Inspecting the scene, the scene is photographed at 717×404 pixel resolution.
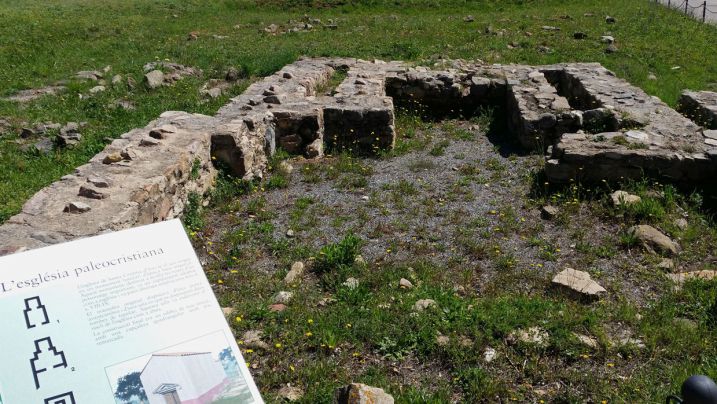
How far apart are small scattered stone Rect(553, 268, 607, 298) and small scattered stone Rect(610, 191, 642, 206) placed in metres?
1.81

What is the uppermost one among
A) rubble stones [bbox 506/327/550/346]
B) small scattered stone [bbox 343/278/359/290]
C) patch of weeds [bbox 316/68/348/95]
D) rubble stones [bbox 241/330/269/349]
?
rubble stones [bbox 506/327/550/346]

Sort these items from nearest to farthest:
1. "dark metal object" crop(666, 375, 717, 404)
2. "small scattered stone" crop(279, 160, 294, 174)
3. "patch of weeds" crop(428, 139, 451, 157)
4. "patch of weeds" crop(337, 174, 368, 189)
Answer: "dark metal object" crop(666, 375, 717, 404) < "patch of weeds" crop(337, 174, 368, 189) < "small scattered stone" crop(279, 160, 294, 174) < "patch of weeds" crop(428, 139, 451, 157)

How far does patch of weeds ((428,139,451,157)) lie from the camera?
362 inches

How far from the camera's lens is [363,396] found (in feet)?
11.8

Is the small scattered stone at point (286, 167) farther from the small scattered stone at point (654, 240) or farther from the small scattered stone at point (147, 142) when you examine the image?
the small scattered stone at point (654, 240)

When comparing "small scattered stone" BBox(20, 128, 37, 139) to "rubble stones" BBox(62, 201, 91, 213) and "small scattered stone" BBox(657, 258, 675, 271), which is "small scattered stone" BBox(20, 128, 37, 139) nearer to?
"rubble stones" BBox(62, 201, 91, 213)

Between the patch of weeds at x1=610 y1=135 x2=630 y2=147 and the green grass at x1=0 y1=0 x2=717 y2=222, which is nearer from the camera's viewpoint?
the patch of weeds at x1=610 y1=135 x2=630 y2=147

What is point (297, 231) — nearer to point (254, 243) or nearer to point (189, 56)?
point (254, 243)

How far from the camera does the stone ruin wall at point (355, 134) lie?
547cm

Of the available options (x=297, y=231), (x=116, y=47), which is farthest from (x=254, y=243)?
(x=116, y=47)

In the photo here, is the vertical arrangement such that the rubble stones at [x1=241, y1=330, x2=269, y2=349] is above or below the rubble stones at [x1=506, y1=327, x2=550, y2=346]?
below

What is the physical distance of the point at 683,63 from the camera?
13.8 metres

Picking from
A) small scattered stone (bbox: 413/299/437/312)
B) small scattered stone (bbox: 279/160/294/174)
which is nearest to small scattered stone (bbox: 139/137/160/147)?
small scattered stone (bbox: 279/160/294/174)

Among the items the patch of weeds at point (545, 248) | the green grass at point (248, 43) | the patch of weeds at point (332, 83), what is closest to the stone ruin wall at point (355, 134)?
the patch of weeds at point (332, 83)
